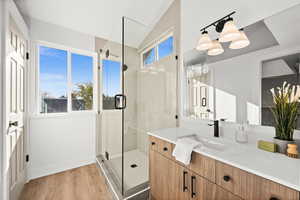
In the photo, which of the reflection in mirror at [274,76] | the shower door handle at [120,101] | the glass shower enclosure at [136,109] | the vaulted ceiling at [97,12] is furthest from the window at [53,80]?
the reflection in mirror at [274,76]

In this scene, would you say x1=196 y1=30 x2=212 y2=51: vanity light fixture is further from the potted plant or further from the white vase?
the white vase

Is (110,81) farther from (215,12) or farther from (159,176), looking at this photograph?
(215,12)

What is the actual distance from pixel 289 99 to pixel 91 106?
282 cm

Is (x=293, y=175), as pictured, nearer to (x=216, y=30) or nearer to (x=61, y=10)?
(x=216, y=30)

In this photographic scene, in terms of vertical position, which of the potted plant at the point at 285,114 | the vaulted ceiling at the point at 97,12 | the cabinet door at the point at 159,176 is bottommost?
the cabinet door at the point at 159,176

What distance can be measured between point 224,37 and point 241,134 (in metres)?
0.89

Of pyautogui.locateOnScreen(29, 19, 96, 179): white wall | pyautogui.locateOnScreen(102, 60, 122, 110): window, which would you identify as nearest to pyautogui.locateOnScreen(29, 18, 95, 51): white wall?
pyautogui.locateOnScreen(29, 19, 96, 179): white wall

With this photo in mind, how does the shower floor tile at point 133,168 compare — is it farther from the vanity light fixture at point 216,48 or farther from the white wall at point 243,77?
the vanity light fixture at point 216,48

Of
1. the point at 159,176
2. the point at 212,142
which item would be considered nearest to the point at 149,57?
the point at 212,142

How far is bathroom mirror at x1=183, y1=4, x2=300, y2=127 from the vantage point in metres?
0.89

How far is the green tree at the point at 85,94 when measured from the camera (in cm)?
251

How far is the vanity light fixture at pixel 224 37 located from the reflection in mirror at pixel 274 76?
0.28 metres

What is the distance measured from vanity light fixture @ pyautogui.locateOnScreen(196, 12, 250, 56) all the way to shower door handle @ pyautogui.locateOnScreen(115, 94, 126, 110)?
1261mm

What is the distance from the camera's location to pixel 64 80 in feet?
7.77
